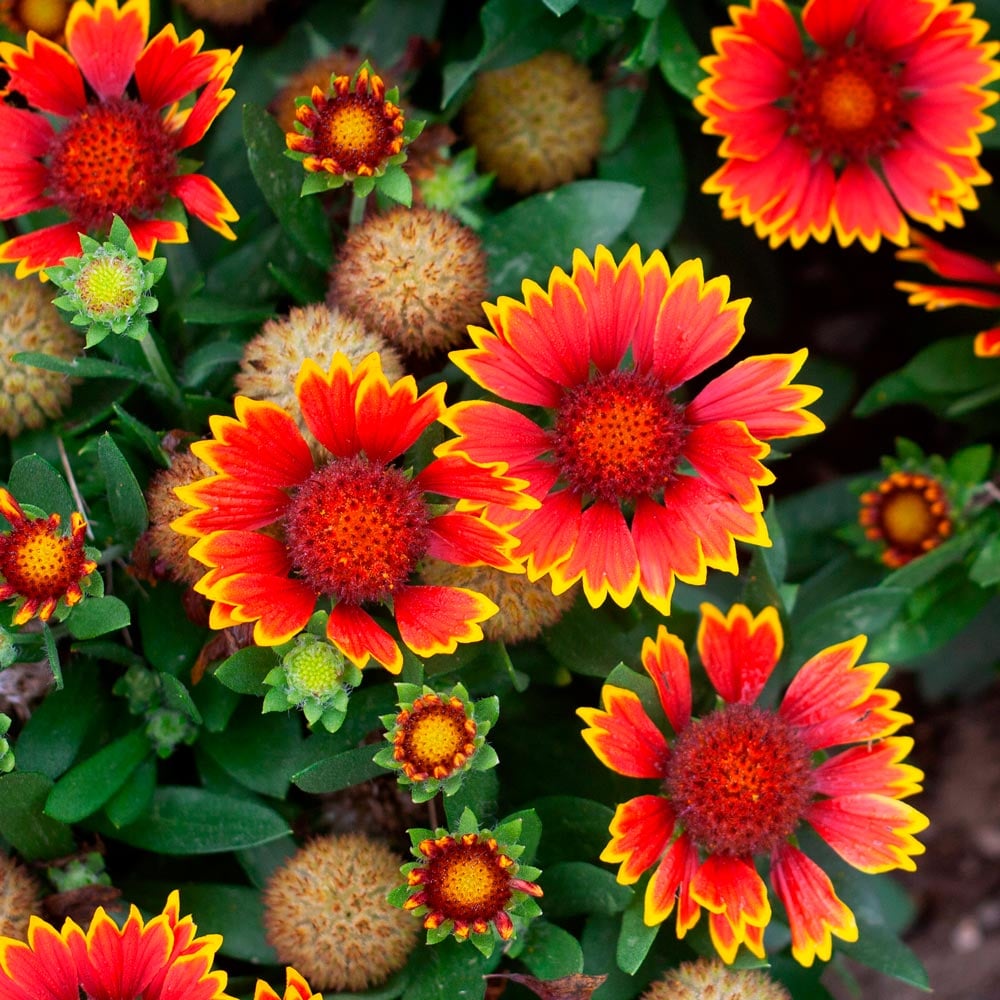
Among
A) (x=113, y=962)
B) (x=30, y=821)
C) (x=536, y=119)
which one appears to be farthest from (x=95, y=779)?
(x=536, y=119)

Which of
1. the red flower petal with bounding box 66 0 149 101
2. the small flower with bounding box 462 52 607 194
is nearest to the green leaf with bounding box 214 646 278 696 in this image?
the red flower petal with bounding box 66 0 149 101

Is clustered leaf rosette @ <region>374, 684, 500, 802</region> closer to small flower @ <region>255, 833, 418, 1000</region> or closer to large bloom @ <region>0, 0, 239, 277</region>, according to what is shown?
small flower @ <region>255, 833, 418, 1000</region>

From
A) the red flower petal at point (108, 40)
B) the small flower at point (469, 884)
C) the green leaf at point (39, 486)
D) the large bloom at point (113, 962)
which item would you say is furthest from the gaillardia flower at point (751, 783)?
the red flower petal at point (108, 40)

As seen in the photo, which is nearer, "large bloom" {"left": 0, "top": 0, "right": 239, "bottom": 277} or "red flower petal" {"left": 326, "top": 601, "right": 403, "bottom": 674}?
"red flower petal" {"left": 326, "top": 601, "right": 403, "bottom": 674}

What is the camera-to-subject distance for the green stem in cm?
156

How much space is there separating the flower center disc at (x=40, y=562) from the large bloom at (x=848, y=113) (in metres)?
1.05

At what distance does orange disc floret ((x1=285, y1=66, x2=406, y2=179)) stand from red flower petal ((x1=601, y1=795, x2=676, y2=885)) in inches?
32.6

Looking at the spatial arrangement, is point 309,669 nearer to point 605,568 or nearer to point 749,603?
point 605,568

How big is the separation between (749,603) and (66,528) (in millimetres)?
897

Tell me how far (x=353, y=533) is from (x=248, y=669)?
20 centimetres

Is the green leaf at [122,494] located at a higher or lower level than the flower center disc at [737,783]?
higher

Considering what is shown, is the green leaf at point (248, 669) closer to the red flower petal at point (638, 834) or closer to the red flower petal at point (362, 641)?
the red flower petal at point (362, 641)

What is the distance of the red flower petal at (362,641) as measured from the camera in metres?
1.39

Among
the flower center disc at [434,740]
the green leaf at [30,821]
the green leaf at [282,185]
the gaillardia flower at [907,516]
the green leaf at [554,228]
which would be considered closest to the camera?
the flower center disc at [434,740]
